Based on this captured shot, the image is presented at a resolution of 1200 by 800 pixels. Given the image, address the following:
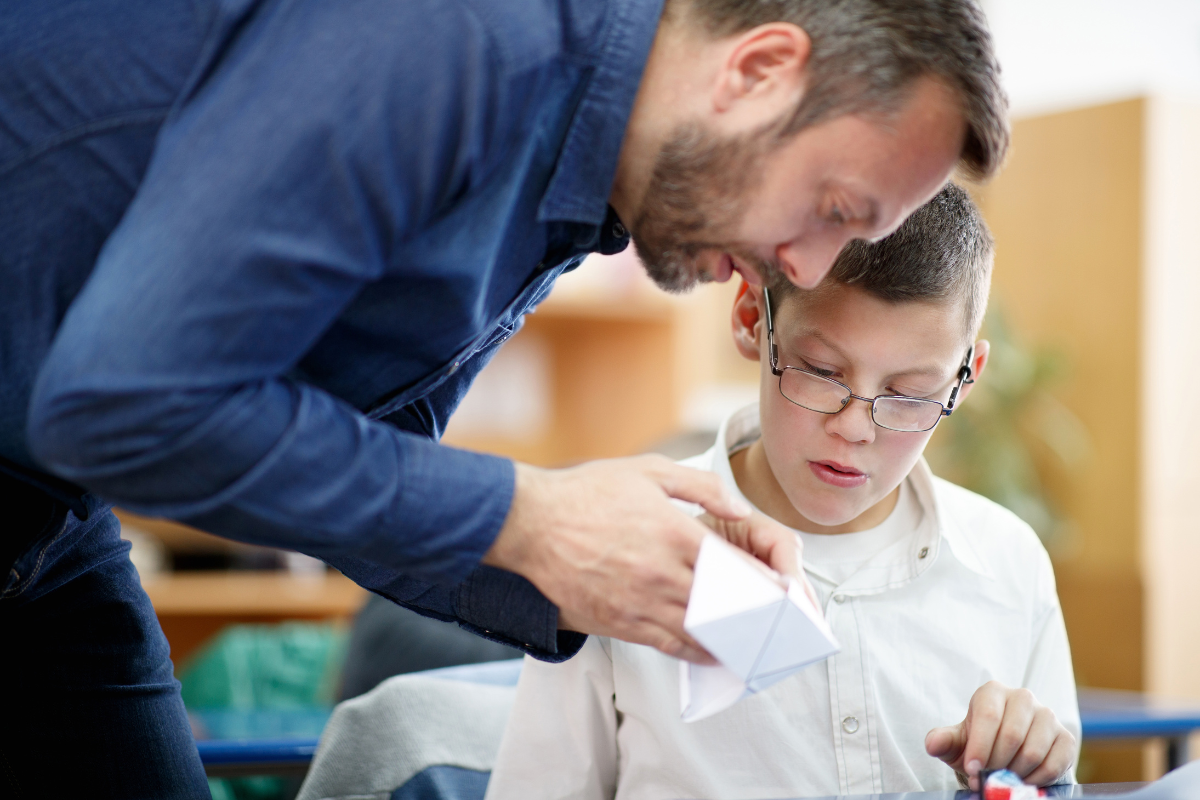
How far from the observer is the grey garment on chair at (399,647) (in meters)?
1.95

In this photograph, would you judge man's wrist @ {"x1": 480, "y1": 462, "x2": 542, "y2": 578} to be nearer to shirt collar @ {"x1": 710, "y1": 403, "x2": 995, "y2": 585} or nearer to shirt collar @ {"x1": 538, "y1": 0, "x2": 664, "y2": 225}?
shirt collar @ {"x1": 538, "y1": 0, "x2": 664, "y2": 225}

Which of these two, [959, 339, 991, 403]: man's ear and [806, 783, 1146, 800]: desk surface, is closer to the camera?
[806, 783, 1146, 800]: desk surface

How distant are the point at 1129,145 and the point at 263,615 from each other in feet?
9.95

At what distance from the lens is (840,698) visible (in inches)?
46.3

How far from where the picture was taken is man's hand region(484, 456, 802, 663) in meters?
0.75

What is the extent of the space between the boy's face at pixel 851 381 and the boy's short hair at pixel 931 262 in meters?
0.01

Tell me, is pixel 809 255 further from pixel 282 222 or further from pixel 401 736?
pixel 401 736

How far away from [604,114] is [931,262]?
49 cm

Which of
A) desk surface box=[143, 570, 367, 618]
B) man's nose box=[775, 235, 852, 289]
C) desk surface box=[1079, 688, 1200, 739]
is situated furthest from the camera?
desk surface box=[143, 570, 367, 618]

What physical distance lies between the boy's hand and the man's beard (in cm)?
44

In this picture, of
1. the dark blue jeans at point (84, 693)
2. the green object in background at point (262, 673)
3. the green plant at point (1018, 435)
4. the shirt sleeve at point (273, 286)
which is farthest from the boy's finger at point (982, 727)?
the green plant at point (1018, 435)

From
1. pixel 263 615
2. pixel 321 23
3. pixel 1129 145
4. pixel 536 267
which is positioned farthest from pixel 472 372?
pixel 1129 145

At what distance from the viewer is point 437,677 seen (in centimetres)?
140

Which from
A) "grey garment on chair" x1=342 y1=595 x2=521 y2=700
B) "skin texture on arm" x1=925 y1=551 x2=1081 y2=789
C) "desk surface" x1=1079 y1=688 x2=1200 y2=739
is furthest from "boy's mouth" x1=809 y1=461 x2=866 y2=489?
"grey garment on chair" x1=342 y1=595 x2=521 y2=700
